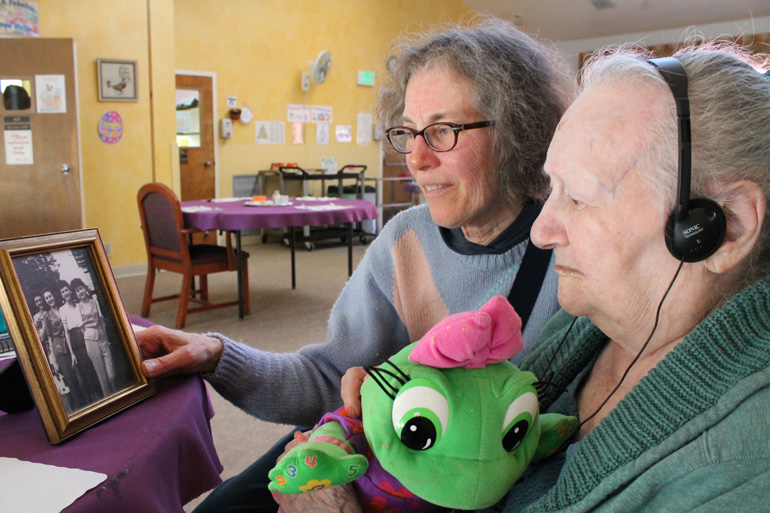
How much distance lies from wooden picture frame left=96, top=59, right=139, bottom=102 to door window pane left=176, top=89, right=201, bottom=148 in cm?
167

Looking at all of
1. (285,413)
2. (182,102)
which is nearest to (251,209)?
(285,413)

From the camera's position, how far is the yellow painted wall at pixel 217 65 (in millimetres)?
5344

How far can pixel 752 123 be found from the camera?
0.67 metres

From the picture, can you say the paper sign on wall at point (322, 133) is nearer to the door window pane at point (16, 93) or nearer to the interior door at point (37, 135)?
the interior door at point (37, 135)

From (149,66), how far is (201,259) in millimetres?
2685

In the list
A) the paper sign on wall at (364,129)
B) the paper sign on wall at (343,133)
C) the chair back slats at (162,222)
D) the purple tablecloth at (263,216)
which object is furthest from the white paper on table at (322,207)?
the paper sign on wall at (364,129)

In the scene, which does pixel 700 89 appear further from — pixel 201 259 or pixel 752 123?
pixel 201 259

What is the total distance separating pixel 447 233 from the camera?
1.37m

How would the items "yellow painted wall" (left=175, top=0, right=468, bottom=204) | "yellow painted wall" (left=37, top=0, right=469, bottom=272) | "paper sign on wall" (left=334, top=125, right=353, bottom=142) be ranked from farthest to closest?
"paper sign on wall" (left=334, top=125, right=353, bottom=142) → "yellow painted wall" (left=175, top=0, right=468, bottom=204) → "yellow painted wall" (left=37, top=0, right=469, bottom=272)

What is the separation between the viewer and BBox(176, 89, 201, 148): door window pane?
23.4 feet

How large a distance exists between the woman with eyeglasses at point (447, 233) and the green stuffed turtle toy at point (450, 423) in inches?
18.4

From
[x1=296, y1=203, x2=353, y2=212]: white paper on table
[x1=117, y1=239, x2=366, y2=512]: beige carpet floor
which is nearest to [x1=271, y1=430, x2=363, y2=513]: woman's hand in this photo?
[x1=117, y1=239, x2=366, y2=512]: beige carpet floor

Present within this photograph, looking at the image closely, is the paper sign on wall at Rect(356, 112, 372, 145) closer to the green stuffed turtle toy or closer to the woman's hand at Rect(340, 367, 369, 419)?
the woman's hand at Rect(340, 367, 369, 419)

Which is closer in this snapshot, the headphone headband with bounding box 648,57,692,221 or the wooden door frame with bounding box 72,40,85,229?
the headphone headband with bounding box 648,57,692,221
